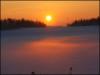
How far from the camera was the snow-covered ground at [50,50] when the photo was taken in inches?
217

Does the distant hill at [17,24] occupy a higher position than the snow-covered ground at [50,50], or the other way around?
the distant hill at [17,24]

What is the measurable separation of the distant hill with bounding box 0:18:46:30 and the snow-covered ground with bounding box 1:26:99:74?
9 centimetres

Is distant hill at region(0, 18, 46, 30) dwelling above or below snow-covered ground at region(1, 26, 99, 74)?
above

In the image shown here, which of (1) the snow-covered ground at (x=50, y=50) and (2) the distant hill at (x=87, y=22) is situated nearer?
(1) the snow-covered ground at (x=50, y=50)

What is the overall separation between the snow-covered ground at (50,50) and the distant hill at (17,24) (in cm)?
9

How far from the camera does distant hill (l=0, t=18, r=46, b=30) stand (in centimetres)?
701

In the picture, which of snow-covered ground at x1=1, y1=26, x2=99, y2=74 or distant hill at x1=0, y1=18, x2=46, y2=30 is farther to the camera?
distant hill at x1=0, y1=18, x2=46, y2=30

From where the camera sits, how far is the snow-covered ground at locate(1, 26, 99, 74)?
5.51 m

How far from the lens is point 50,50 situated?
625 centimetres

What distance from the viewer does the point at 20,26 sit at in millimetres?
7184

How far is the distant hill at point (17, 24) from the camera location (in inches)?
276

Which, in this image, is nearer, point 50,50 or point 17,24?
point 50,50

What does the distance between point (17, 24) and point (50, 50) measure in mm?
1225

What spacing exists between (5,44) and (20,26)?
82 cm
